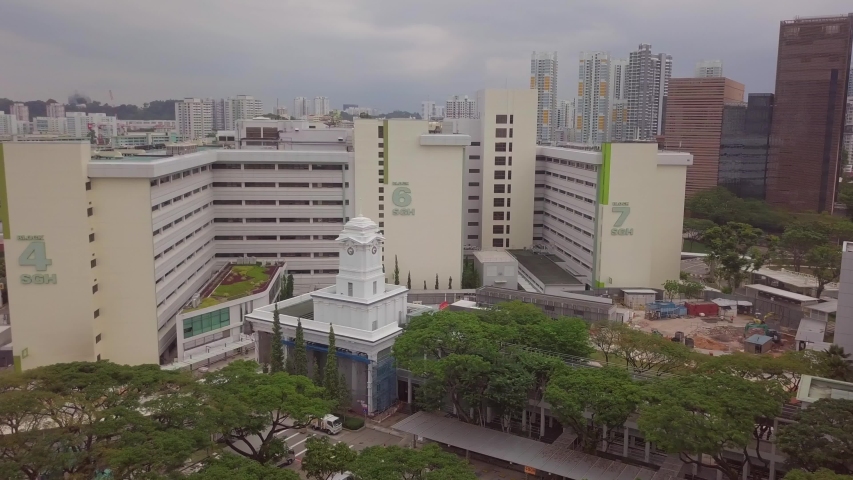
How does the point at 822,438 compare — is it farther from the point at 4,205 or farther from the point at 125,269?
the point at 4,205

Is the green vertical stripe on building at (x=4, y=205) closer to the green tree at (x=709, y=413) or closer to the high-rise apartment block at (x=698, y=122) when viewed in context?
the green tree at (x=709, y=413)

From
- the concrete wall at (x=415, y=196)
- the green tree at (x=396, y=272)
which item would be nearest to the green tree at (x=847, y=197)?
the concrete wall at (x=415, y=196)

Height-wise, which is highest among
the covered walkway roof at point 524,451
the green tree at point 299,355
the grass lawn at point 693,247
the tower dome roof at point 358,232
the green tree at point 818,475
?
the tower dome roof at point 358,232

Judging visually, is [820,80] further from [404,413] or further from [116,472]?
[116,472]

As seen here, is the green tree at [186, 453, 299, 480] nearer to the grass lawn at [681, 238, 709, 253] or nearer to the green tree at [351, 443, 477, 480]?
the green tree at [351, 443, 477, 480]

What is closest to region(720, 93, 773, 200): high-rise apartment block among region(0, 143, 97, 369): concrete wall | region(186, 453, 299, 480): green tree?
region(0, 143, 97, 369): concrete wall


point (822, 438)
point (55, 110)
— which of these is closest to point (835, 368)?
point (822, 438)
